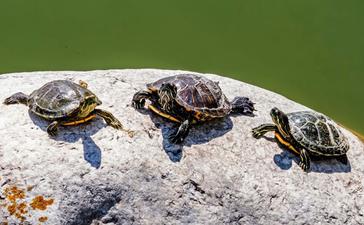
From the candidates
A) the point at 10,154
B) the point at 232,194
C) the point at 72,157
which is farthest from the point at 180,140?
the point at 10,154

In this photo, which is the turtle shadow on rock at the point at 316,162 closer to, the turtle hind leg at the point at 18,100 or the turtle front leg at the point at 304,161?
the turtle front leg at the point at 304,161

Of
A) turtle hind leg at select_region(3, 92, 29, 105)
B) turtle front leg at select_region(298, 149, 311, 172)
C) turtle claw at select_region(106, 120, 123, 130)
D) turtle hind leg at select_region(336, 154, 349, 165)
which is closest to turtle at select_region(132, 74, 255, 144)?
turtle claw at select_region(106, 120, 123, 130)

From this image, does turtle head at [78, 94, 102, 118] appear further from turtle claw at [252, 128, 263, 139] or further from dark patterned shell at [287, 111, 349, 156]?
dark patterned shell at [287, 111, 349, 156]

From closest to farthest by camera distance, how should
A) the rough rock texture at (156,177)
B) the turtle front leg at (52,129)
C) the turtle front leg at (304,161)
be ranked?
the rough rock texture at (156,177) → the turtle front leg at (52,129) → the turtle front leg at (304,161)

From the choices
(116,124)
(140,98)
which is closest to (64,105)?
(116,124)

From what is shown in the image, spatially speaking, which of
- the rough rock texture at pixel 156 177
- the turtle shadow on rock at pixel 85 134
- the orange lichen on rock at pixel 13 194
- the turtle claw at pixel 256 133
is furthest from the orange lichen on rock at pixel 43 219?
the turtle claw at pixel 256 133

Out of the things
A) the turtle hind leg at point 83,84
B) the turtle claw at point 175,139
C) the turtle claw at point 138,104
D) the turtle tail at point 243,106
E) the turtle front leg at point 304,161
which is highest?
the turtle hind leg at point 83,84

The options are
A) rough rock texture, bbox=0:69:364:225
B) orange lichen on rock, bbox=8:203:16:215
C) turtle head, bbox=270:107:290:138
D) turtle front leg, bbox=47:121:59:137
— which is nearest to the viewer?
orange lichen on rock, bbox=8:203:16:215
